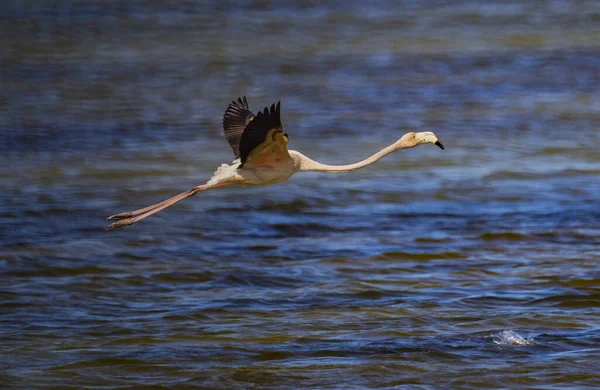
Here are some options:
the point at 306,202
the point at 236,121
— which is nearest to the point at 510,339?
the point at 236,121

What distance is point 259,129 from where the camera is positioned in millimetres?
8781

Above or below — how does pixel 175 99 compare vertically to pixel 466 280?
above

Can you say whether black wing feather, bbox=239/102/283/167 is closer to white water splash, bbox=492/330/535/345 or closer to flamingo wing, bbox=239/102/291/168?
flamingo wing, bbox=239/102/291/168

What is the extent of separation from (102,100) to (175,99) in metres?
1.13

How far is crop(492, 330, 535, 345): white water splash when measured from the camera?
947 centimetres

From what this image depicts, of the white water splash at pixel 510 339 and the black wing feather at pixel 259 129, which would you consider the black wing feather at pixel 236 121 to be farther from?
the white water splash at pixel 510 339

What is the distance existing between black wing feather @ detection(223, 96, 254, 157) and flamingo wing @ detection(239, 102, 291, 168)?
55 cm

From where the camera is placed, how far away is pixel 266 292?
36.1ft

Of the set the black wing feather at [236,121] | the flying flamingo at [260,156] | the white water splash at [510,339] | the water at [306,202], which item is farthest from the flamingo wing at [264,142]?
the white water splash at [510,339]

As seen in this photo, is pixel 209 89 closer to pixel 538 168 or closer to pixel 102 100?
pixel 102 100

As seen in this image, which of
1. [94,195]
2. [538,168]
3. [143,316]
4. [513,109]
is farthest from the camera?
[513,109]

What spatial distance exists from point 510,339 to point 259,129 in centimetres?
269

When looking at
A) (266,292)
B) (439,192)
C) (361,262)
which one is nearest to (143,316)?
(266,292)

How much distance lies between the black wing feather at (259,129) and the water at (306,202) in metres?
1.64
